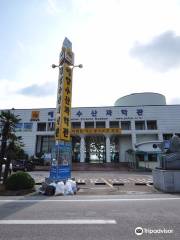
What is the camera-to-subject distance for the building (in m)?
44.4

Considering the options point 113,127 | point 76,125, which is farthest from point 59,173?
point 76,125

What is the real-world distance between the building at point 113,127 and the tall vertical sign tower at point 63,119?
29.3 m

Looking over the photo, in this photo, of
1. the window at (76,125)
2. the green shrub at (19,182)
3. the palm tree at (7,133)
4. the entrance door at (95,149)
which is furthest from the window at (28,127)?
the green shrub at (19,182)

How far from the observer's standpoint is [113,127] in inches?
1863

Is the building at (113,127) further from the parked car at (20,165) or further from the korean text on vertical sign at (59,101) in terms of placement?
the korean text on vertical sign at (59,101)

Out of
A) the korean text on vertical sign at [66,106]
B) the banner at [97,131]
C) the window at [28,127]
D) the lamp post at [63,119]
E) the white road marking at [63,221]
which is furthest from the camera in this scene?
the window at [28,127]

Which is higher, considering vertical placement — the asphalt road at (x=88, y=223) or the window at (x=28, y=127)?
the window at (x=28, y=127)

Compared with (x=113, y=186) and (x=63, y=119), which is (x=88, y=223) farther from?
(x=113, y=186)

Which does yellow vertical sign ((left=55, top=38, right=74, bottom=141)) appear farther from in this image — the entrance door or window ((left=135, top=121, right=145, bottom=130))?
the entrance door

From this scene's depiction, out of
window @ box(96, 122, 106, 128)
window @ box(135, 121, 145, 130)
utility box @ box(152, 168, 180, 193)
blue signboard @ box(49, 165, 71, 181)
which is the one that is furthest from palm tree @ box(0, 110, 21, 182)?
window @ box(135, 121, 145, 130)

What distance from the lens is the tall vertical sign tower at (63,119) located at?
13086 mm

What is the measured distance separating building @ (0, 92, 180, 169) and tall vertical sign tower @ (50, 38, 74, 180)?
29305 millimetres

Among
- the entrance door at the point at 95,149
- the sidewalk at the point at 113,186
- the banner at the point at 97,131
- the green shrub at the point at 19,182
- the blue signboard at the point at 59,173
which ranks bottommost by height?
the sidewalk at the point at 113,186

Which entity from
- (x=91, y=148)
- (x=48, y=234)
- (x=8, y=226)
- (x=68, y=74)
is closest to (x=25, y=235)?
(x=48, y=234)
